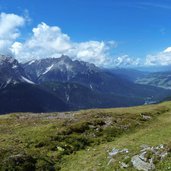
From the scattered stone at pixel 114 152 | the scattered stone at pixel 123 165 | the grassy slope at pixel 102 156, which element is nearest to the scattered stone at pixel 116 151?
the scattered stone at pixel 114 152

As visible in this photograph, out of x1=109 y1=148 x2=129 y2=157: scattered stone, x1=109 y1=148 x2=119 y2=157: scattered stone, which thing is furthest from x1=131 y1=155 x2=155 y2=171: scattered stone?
x1=109 y1=148 x2=119 y2=157: scattered stone

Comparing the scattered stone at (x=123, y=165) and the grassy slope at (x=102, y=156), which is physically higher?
the scattered stone at (x=123, y=165)

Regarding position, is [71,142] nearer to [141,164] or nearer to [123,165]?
[123,165]

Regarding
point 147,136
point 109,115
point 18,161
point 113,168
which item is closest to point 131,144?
point 147,136

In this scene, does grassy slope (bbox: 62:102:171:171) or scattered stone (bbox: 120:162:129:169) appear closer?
scattered stone (bbox: 120:162:129:169)

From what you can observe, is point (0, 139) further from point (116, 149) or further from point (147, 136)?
point (147, 136)

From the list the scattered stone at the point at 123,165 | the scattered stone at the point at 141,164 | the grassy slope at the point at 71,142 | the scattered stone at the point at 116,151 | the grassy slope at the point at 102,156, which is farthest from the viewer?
the scattered stone at the point at 116,151

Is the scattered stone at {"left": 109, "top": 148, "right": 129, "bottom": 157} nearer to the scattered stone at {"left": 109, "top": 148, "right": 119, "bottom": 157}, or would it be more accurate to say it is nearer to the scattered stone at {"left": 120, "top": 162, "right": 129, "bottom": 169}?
the scattered stone at {"left": 109, "top": 148, "right": 119, "bottom": 157}

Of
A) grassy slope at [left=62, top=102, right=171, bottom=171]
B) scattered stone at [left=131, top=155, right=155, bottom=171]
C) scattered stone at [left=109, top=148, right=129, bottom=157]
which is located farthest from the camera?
scattered stone at [left=109, top=148, right=129, bottom=157]

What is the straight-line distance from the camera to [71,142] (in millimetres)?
39375

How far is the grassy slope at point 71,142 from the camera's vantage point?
1142 inches

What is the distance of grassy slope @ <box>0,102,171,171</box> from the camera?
2902 cm

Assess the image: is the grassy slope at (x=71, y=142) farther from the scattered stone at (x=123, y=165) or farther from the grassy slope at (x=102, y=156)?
the scattered stone at (x=123, y=165)

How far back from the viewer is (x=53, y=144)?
1483 inches
